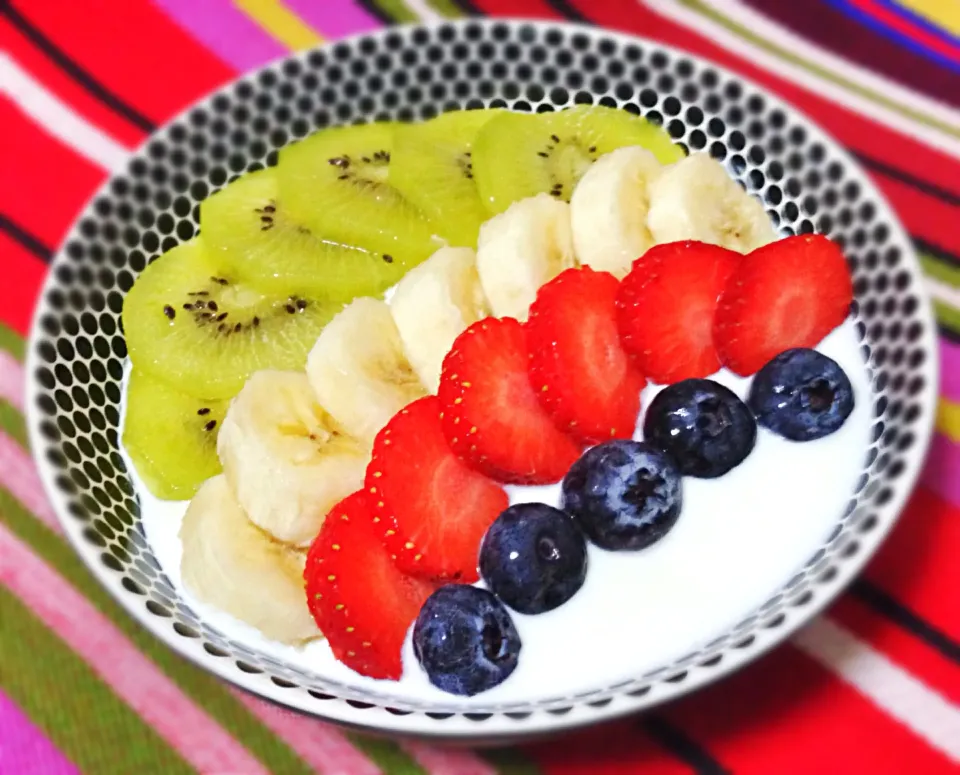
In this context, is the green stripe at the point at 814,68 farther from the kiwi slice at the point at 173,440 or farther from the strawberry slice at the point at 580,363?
the kiwi slice at the point at 173,440

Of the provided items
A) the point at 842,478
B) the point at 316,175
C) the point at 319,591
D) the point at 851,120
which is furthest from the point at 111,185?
the point at 851,120

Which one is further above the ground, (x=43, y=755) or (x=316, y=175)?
(x=316, y=175)

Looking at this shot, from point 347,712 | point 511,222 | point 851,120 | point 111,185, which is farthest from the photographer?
point 851,120

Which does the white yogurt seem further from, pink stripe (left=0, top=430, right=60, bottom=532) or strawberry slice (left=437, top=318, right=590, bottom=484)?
pink stripe (left=0, top=430, right=60, bottom=532)

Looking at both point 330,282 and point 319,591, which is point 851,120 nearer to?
point 330,282

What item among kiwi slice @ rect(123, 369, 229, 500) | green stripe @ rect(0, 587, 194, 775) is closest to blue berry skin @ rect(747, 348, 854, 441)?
kiwi slice @ rect(123, 369, 229, 500)

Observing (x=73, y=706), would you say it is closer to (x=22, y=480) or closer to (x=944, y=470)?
(x=22, y=480)

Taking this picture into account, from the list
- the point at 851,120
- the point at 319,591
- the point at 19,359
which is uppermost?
the point at 851,120
